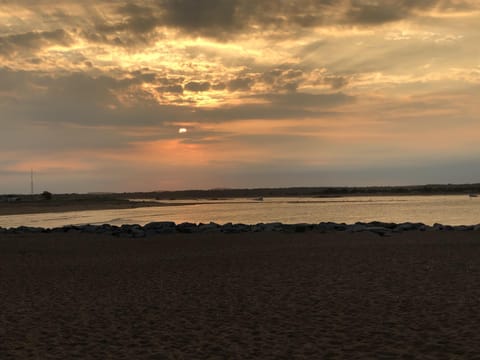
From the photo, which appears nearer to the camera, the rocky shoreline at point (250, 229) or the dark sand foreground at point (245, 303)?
the dark sand foreground at point (245, 303)

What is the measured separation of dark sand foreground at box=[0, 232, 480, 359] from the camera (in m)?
8.45

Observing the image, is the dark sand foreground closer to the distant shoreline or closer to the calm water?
the calm water

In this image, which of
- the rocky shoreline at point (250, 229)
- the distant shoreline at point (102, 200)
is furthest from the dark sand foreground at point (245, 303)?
the distant shoreline at point (102, 200)

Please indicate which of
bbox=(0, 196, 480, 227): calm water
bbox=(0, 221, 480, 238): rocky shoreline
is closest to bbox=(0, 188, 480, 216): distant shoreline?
bbox=(0, 196, 480, 227): calm water

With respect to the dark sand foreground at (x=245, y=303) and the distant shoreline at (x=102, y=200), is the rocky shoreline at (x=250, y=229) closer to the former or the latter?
the dark sand foreground at (x=245, y=303)

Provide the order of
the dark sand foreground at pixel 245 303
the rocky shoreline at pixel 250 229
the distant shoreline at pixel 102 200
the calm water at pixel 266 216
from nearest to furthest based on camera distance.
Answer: the dark sand foreground at pixel 245 303 < the rocky shoreline at pixel 250 229 < the calm water at pixel 266 216 < the distant shoreline at pixel 102 200

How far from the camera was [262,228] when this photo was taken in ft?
101

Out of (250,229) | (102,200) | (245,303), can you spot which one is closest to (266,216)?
(250,229)

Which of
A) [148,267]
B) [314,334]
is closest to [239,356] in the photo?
[314,334]

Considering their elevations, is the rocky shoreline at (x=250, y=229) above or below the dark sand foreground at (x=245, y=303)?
above

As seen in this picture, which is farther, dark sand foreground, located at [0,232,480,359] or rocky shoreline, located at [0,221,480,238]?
rocky shoreline, located at [0,221,480,238]

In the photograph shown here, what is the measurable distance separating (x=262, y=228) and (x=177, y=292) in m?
17.6

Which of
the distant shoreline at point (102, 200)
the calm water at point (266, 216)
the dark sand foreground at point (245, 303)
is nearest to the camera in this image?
the dark sand foreground at point (245, 303)

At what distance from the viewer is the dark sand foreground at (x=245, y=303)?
27.7ft
